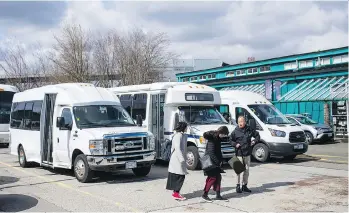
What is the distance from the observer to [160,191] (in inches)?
394

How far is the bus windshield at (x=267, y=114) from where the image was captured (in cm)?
1634

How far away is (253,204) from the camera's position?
8602 millimetres

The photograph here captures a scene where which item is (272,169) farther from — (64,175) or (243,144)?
(64,175)

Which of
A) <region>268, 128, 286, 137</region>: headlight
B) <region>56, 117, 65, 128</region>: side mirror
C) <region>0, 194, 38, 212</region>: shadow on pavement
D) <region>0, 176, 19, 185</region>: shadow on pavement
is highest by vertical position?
<region>56, 117, 65, 128</region>: side mirror

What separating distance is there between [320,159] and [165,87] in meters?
7.14

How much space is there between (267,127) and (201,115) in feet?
9.59

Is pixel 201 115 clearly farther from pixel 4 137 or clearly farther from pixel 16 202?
pixel 4 137

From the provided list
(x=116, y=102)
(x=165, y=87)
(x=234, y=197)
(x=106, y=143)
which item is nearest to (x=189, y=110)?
(x=165, y=87)

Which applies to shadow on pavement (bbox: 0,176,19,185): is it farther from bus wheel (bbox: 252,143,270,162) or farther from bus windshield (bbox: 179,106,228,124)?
bus wheel (bbox: 252,143,270,162)

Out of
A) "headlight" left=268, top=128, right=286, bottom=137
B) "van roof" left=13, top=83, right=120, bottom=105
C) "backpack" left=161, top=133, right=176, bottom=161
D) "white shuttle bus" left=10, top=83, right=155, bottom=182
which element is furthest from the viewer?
"headlight" left=268, top=128, right=286, bottom=137

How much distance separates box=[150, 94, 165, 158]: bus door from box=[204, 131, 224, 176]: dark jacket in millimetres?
5594

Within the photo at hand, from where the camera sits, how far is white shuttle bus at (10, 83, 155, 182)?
10.9 m

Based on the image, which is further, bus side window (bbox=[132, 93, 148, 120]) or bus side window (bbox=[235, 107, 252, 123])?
bus side window (bbox=[235, 107, 252, 123])

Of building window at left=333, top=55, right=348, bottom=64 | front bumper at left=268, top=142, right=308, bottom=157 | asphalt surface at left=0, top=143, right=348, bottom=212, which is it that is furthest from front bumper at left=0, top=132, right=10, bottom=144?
building window at left=333, top=55, right=348, bottom=64
